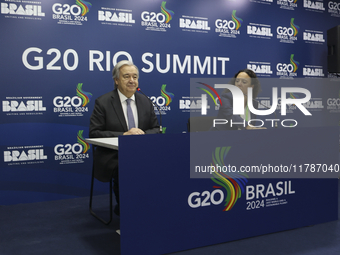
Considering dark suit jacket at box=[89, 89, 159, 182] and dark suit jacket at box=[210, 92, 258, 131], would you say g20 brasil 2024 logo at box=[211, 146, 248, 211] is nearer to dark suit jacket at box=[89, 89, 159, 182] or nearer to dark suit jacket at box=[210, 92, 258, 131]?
dark suit jacket at box=[210, 92, 258, 131]

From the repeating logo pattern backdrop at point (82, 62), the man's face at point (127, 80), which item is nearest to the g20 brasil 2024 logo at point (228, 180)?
the man's face at point (127, 80)

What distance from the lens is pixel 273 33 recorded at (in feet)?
14.2

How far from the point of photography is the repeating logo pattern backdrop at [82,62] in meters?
3.09

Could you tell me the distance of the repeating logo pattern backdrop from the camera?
3.09 metres

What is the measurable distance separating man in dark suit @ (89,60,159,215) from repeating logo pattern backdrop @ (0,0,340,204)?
2.66 feet

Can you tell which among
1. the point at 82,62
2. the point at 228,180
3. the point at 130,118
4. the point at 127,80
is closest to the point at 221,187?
the point at 228,180

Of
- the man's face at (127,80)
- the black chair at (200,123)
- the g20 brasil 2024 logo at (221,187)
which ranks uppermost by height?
the man's face at (127,80)

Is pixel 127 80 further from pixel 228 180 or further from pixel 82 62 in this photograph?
pixel 228 180

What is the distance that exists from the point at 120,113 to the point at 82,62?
102 cm

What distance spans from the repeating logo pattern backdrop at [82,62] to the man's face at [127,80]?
32.0 inches

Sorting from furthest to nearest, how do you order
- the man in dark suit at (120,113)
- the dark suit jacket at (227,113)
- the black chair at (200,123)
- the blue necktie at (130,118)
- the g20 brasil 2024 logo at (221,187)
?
the black chair at (200,123)
the blue necktie at (130,118)
the man in dark suit at (120,113)
the dark suit jacket at (227,113)
the g20 brasil 2024 logo at (221,187)

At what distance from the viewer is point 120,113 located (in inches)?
104

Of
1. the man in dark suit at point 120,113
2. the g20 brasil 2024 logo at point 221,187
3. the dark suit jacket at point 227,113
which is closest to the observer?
the g20 brasil 2024 logo at point 221,187

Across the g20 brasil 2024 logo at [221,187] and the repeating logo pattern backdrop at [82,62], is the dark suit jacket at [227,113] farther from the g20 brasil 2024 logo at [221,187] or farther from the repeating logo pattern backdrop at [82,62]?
the repeating logo pattern backdrop at [82,62]
